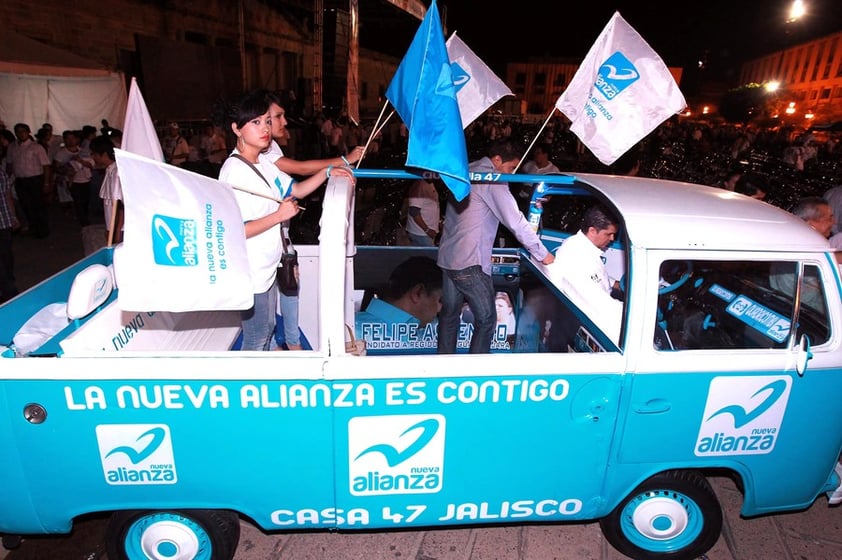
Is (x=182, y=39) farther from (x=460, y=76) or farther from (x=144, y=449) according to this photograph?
(x=144, y=449)

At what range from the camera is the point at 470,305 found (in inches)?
164

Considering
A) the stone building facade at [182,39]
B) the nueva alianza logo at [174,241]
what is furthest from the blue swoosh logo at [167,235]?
the stone building facade at [182,39]

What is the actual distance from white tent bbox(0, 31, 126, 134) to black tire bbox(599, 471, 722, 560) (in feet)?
44.0

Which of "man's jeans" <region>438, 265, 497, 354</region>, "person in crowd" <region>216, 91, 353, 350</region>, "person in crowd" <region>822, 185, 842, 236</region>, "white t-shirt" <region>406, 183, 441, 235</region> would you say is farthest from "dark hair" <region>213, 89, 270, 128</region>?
"person in crowd" <region>822, 185, 842, 236</region>

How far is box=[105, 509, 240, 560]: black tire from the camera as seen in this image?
2791 mm

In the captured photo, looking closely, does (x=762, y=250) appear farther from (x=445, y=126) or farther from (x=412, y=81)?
(x=412, y=81)

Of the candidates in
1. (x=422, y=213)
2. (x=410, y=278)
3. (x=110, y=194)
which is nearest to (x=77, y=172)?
(x=110, y=194)

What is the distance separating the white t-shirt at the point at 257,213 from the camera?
3.07 m

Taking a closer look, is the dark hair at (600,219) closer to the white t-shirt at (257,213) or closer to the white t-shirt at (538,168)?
the white t-shirt at (257,213)

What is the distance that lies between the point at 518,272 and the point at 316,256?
1.83 m

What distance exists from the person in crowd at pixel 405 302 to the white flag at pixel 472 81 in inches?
57.6

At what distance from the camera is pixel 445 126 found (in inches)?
111

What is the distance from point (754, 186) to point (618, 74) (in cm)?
219

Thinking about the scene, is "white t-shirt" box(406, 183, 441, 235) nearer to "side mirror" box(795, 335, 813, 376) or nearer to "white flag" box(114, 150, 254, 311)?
"white flag" box(114, 150, 254, 311)
